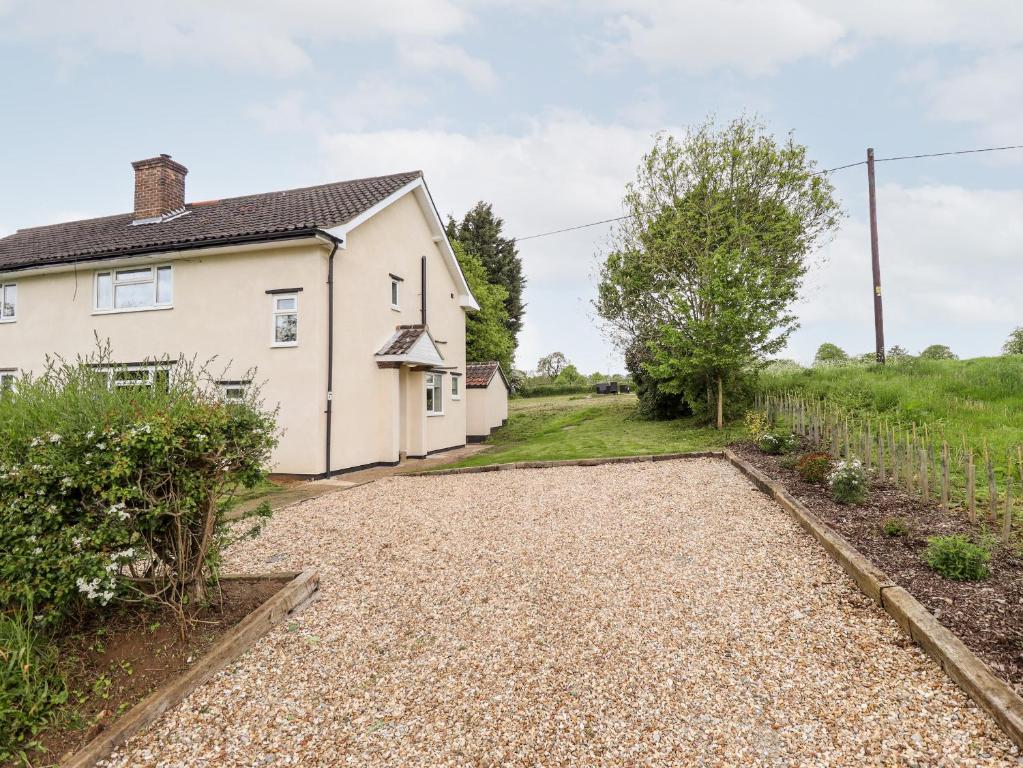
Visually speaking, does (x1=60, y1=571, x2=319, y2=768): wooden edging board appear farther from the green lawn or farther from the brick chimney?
the brick chimney

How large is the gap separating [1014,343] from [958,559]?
20.1m

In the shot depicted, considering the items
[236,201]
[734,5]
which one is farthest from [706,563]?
[236,201]

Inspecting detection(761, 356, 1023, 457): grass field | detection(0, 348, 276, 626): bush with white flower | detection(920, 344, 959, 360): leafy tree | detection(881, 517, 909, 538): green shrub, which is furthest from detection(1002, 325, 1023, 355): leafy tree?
detection(0, 348, 276, 626): bush with white flower

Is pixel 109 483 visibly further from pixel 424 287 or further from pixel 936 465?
pixel 424 287

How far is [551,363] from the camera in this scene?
53375mm

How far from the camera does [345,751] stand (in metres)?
2.87

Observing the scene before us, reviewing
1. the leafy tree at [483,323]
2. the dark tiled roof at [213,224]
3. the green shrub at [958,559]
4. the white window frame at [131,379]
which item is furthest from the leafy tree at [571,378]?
the white window frame at [131,379]

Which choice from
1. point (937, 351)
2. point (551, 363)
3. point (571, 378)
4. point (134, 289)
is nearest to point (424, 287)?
point (134, 289)

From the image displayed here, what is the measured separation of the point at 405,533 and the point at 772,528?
15.4 ft

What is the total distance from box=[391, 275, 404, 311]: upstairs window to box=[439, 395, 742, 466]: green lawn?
4989 millimetres

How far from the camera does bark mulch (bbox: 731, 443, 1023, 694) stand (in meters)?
3.52

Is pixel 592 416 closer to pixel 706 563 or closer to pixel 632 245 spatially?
pixel 632 245

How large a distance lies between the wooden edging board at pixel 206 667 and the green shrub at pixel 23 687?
1.02 ft

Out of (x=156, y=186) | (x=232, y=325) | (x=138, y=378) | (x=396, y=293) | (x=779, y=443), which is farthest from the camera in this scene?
(x=156, y=186)
